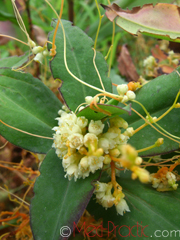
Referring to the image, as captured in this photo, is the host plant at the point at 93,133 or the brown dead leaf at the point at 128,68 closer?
the host plant at the point at 93,133

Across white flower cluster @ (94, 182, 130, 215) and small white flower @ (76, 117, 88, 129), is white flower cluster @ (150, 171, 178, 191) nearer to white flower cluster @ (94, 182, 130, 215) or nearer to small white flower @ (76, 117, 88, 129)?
white flower cluster @ (94, 182, 130, 215)

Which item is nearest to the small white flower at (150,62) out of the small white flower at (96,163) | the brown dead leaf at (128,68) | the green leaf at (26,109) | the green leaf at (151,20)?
the brown dead leaf at (128,68)

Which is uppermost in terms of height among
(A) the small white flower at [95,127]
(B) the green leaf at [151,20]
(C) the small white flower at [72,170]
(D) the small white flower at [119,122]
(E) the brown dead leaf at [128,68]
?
(B) the green leaf at [151,20]

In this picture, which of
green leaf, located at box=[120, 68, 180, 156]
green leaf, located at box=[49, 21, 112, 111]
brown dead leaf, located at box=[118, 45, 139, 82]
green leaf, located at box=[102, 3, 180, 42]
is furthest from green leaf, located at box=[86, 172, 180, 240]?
brown dead leaf, located at box=[118, 45, 139, 82]

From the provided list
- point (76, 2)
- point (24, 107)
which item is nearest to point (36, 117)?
point (24, 107)

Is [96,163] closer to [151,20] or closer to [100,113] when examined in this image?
[100,113]

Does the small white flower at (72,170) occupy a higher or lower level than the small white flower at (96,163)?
lower

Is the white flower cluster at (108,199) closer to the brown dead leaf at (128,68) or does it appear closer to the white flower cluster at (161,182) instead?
the white flower cluster at (161,182)

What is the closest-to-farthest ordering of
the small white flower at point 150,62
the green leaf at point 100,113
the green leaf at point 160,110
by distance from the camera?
the green leaf at point 100,113 → the green leaf at point 160,110 → the small white flower at point 150,62
